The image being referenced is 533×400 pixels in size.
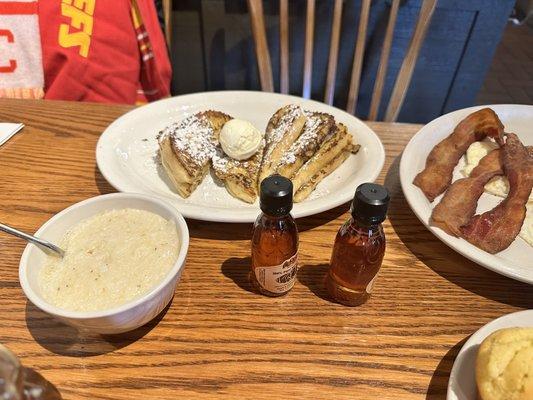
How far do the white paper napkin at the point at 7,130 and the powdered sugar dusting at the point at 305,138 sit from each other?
2.62 feet

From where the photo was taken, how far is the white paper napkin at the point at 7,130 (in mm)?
1205

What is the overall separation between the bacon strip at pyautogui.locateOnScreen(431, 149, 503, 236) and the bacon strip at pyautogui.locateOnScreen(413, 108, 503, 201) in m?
0.04

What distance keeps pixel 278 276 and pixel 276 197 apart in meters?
0.18

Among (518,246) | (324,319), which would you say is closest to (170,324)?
(324,319)

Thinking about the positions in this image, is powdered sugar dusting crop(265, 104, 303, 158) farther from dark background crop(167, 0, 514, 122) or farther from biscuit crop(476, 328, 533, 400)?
dark background crop(167, 0, 514, 122)

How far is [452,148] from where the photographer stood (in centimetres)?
111

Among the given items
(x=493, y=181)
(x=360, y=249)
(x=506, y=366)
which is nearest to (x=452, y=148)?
(x=493, y=181)

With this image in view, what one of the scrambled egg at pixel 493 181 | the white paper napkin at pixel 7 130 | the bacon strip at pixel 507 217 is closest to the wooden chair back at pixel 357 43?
the scrambled egg at pixel 493 181

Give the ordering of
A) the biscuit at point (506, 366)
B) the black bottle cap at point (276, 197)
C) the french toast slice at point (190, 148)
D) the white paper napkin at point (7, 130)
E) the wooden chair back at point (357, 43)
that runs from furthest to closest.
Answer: the wooden chair back at point (357, 43)
the white paper napkin at point (7, 130)
the french toast slice at point (190, 148)
the black bottle cap at point (276, 197)
the biscuit at point (506, 366)

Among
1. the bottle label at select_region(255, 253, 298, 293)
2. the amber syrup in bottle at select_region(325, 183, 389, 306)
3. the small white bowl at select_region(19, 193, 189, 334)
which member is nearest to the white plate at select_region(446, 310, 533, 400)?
the amber syrup in bottle at select_region(325, 183, 389, 306)

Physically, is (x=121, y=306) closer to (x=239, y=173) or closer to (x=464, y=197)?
(x=239, y=173)

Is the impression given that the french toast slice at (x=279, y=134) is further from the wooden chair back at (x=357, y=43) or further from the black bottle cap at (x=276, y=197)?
the wooden chair back at (x=357, y=43)

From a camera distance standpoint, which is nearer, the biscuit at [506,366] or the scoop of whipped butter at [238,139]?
the biscuit at [506,366]

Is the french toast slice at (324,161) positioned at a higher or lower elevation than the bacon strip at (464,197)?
lower
